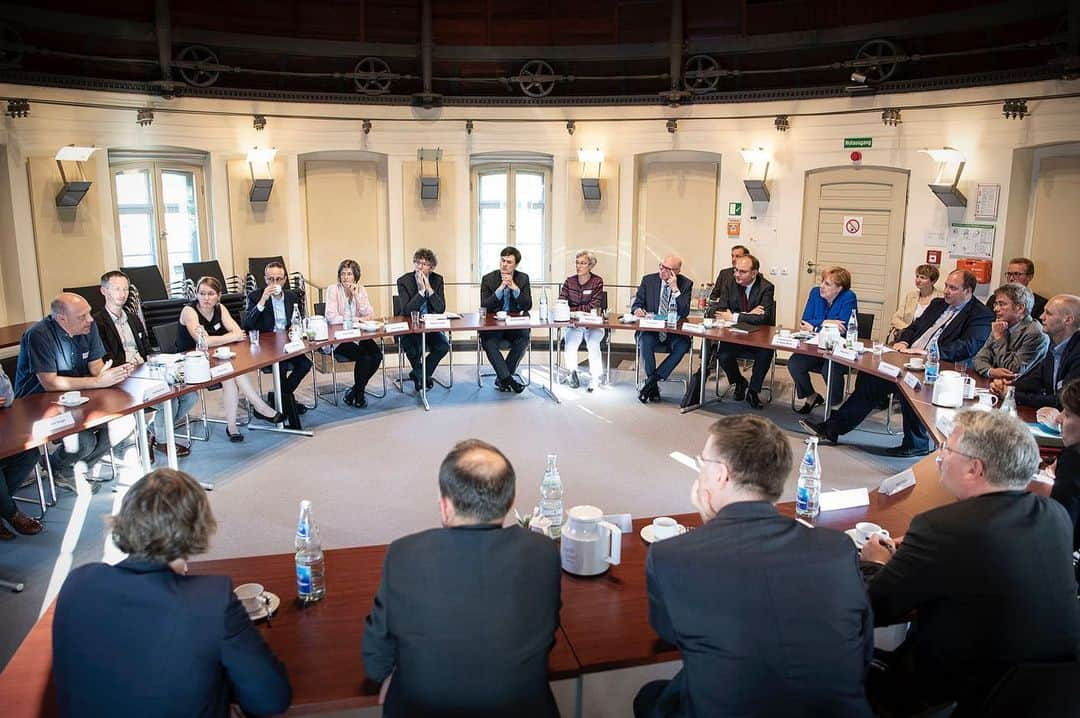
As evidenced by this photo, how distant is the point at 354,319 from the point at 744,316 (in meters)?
3.50

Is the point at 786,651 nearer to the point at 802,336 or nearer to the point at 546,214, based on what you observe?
the point at 802,336

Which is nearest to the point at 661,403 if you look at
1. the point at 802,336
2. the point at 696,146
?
the point at 802,336

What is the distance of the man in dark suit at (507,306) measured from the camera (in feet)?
26.0

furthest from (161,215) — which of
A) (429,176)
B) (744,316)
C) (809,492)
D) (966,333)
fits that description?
(809,492)

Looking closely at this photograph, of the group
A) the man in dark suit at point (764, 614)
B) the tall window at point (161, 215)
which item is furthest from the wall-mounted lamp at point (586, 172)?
the man in dark suit at point (764, 614)

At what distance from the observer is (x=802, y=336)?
6867mm

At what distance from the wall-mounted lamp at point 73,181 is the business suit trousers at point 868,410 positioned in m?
7.28

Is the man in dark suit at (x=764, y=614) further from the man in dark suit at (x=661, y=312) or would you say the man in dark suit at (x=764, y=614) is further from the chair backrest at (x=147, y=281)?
the chair backrest at (x=147, y=281)

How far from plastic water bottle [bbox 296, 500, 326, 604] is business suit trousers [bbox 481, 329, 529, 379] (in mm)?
5290

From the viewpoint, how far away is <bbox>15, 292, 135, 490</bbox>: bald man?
16.3 feet

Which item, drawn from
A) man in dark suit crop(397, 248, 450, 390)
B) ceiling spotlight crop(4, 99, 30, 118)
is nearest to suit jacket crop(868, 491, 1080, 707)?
man in dark suit crop(397, 248, 450, 390)

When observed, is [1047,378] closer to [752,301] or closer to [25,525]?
[752,301]

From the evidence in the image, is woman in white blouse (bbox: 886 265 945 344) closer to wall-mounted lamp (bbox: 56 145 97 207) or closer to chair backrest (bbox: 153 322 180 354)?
chair backrest (bbox: 153 322 180 354)

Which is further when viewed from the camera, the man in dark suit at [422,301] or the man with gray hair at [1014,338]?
the man in dark suit at [422,301]
